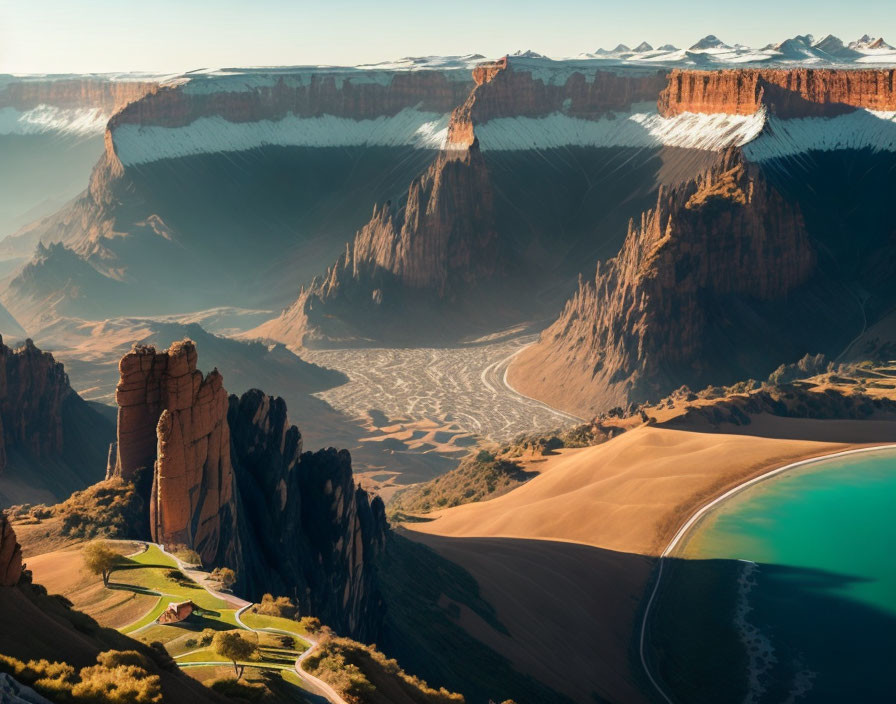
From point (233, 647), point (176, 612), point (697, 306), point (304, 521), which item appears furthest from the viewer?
point (697, 306)

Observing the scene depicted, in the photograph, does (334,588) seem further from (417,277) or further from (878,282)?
(417,277)

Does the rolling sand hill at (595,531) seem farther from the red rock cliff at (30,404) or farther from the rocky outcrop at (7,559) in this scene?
the red rock cliff at (30,404)

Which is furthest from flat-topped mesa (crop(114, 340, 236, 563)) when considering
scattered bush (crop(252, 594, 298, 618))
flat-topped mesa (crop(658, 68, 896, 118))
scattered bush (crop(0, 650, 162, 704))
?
flat-topped mesa (crop(658, 68, 896, 118))

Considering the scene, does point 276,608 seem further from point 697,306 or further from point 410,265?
point 410,265

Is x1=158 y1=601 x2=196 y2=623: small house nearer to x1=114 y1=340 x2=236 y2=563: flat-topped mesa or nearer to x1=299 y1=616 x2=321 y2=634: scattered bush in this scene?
x1=299 y1=616 x2=321 y2=634: scattered bush

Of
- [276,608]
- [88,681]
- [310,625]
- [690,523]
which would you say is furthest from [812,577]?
[88,681]

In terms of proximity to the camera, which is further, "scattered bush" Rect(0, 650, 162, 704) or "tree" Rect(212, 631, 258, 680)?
"tree" Rect(212, 631, 258, 680)

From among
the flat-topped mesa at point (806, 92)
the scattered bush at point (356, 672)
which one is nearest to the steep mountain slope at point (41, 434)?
the scattered bush at point (356, 672)
